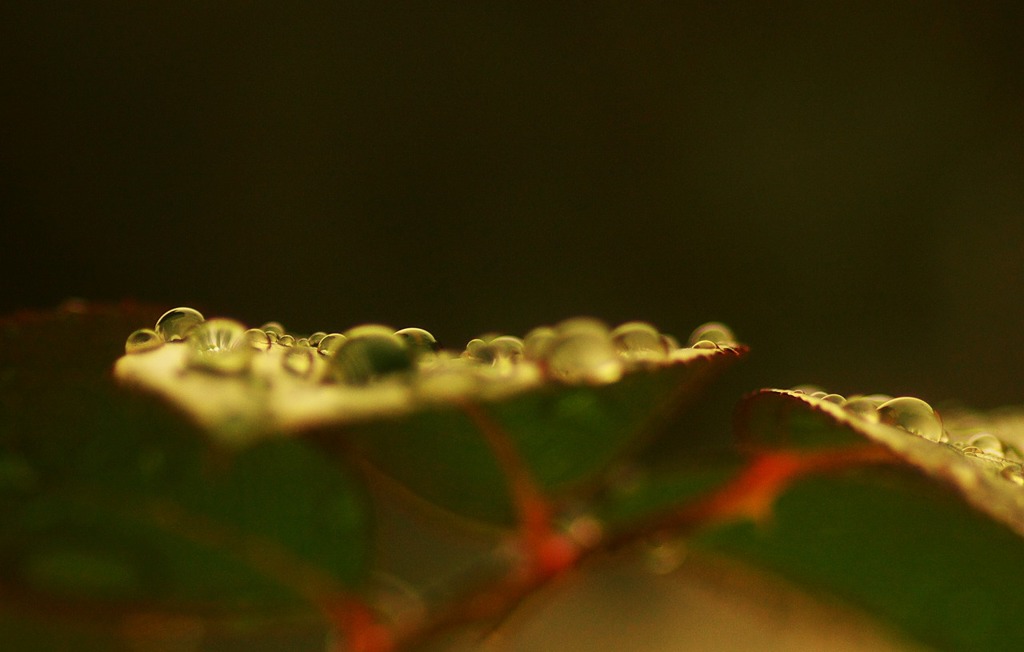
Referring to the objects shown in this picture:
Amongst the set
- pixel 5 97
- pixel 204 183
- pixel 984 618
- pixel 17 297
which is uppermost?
pixel 5 97

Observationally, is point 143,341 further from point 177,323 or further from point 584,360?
point 584,360

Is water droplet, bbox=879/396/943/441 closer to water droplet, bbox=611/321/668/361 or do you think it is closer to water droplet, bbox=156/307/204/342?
water droplet, bbox=611/321/668/361

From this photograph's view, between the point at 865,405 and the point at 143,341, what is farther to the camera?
the point at 865,405

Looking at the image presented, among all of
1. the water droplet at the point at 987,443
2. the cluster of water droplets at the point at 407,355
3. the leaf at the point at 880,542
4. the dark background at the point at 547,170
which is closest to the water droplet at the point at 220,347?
the cluster of water droplets at the point at 407,355

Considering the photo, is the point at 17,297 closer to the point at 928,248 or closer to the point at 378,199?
the point at 378,199

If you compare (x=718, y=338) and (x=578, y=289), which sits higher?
(x=578, y=289)

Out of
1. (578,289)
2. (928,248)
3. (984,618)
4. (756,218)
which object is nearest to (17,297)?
(578,289)

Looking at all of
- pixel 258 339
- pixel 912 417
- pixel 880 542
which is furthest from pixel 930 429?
pixel 258 339
